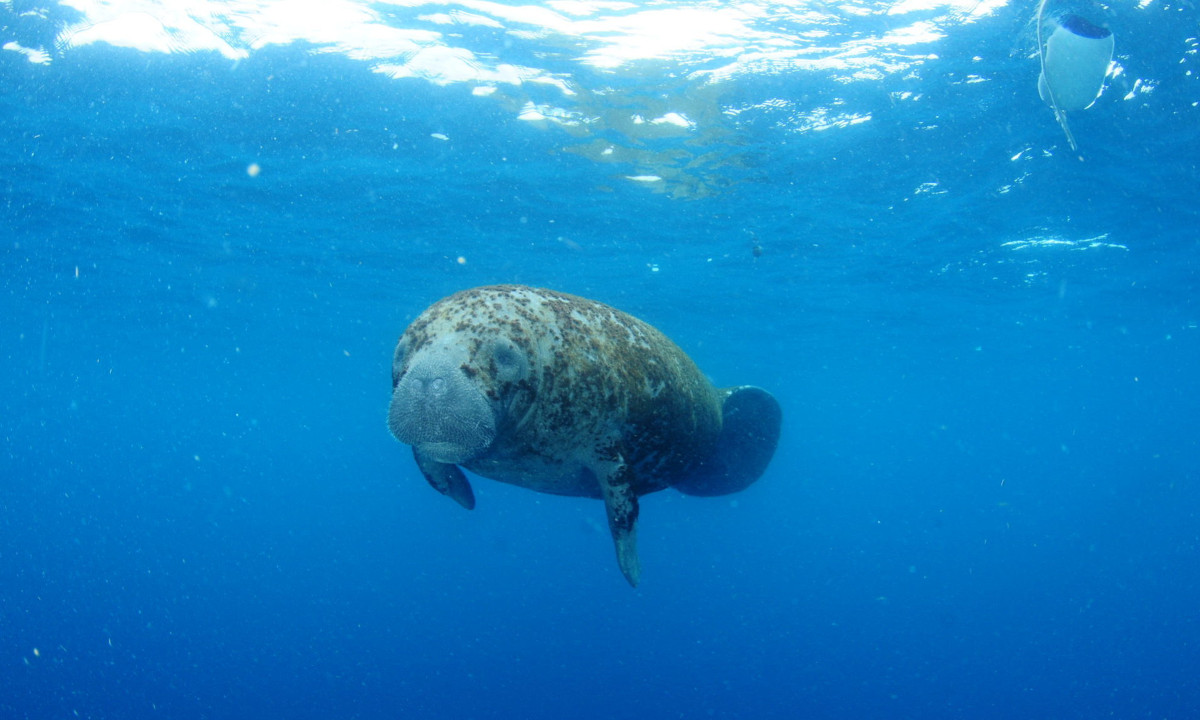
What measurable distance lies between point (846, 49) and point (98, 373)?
62.3m

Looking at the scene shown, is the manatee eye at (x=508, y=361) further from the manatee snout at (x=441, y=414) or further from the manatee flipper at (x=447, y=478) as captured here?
the manatee flipper at (x=447, y=478)

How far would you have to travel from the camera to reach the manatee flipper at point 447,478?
Result: 497 centimetres

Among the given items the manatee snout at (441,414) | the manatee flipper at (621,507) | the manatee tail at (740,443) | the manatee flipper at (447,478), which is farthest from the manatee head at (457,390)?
the manatee tail at (740,443)

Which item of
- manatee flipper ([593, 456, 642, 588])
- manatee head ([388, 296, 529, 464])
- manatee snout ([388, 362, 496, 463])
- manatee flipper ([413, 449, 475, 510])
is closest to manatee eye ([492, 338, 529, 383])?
manatee head ([388, 296, 529, 464])

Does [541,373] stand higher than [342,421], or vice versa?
[541,373]

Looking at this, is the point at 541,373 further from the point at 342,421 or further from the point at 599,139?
the point at 342,421

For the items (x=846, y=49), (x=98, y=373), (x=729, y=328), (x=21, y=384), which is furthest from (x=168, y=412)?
(x=846, y=49)

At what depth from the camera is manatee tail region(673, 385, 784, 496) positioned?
6559 millimetres

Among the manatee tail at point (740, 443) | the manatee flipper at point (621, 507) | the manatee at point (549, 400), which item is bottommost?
the manatee tail at point (740, 443)

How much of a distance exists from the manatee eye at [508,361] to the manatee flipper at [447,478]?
4.20ft

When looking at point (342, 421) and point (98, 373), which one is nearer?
point (98, 373)

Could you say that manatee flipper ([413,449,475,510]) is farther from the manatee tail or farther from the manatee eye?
the manatee tail

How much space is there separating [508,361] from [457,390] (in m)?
0.54

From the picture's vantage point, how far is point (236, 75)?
10.8 metres
